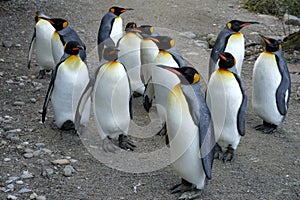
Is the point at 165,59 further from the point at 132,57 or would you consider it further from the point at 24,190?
the point at 24,190

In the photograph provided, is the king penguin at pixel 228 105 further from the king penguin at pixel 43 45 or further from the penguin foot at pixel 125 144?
the king penguin at pixel 43 45

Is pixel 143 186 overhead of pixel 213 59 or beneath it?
beneath

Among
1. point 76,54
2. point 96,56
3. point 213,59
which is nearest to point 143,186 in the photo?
point 76,54

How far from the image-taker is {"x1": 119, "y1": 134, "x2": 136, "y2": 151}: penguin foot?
4.89 metres

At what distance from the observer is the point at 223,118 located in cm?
477

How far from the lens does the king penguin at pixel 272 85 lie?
5.34 m

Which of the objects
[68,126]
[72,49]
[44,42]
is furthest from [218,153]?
[44,42]

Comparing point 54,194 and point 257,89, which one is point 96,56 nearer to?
point 257,89

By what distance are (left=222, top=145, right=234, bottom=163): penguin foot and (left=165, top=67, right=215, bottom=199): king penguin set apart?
72cm

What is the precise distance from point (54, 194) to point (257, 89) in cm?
241

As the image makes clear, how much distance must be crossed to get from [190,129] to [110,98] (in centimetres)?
106

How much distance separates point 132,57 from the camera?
5977mm

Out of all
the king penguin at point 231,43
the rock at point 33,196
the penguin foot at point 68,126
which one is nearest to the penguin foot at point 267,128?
the king penguin at point 231,43

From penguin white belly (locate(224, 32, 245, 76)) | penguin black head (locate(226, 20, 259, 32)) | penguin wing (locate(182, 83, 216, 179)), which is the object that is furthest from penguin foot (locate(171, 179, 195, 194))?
penguin black head (locate(226, 20, 259, 32))
